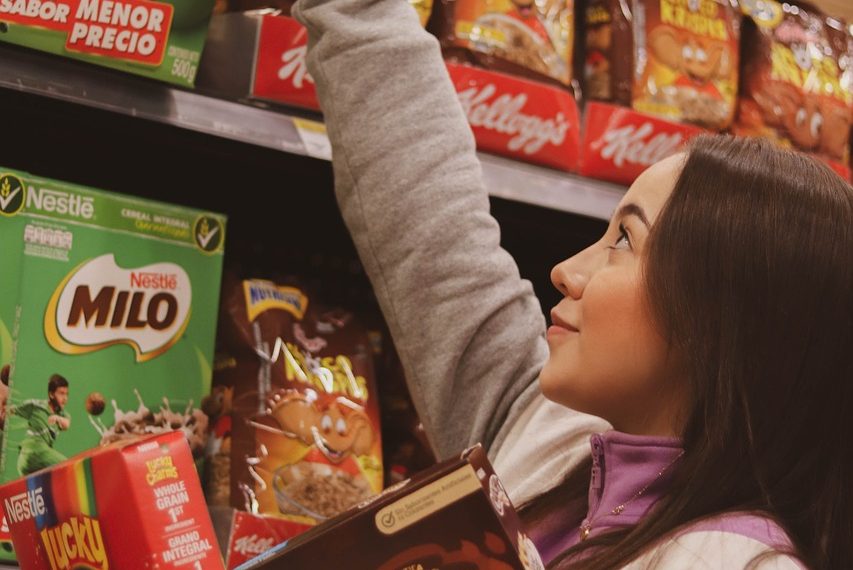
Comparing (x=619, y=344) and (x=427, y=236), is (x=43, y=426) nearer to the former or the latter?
(x=427, y=236)

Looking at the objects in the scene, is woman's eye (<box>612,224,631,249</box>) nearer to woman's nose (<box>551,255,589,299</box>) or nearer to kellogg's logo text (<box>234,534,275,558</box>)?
woman's nose (<box>551,255,589,299</box>)

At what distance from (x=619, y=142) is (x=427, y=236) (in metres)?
0.49

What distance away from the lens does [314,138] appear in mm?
1431

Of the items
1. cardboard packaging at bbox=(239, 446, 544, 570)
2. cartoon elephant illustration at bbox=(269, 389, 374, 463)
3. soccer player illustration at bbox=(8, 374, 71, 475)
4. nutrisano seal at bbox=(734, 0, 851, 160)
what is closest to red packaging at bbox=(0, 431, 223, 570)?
cardboard packaging at bbox=(239, 446, 544, 570)

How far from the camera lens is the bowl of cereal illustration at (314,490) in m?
1.41

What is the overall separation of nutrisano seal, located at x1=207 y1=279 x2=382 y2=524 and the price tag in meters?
0.22

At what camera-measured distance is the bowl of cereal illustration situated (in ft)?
4.63

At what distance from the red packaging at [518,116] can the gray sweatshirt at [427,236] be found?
0.18 m

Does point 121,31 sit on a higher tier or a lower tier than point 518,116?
higher

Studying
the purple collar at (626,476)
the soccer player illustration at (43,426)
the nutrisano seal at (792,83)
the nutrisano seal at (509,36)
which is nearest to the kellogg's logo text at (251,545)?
the soccer player illustration at (43,426)

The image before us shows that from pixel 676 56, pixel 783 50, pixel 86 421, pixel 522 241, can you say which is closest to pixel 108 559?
pixel 86 421

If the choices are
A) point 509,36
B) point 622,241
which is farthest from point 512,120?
point 622,241

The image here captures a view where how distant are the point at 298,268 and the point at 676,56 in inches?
26.1

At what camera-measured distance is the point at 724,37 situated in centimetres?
185
